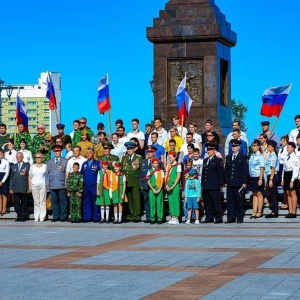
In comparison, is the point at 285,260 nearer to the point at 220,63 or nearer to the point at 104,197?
the point at 104,197

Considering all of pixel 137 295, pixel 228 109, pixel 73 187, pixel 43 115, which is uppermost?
pixel 43 115

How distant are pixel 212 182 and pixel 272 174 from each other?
1.33m

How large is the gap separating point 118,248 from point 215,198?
587cm

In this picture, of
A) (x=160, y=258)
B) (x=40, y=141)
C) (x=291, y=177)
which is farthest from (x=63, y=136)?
(x=160, y=258)

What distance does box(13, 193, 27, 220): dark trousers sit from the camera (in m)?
23.9

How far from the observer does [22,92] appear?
106 metres

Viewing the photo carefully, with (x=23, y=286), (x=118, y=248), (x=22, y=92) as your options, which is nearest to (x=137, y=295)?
(x=23, y=286)

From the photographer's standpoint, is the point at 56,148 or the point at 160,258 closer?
the point at 160,258

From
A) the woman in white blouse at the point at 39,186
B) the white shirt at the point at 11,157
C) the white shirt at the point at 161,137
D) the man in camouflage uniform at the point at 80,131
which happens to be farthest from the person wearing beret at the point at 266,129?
the white shirt at the point at 11,157

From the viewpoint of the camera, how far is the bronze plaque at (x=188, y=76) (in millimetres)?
25688

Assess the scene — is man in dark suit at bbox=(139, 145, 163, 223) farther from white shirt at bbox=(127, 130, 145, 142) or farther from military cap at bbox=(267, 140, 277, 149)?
military cap at bbox=(267, 140, 277, 149)

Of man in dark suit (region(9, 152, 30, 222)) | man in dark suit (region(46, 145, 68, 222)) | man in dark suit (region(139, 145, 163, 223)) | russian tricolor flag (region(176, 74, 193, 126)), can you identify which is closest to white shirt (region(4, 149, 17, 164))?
man in dark suit (region(9, 152, 30, 222))

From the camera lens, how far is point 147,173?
873 inches

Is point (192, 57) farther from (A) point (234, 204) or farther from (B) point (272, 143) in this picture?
(A) point (234, 204)
